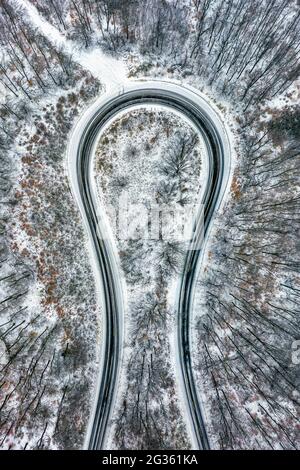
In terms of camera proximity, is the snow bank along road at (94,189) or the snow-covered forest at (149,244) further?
the snow bank along road at (94,189)

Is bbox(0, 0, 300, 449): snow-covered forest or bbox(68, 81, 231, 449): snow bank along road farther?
bbox(68, 81, 231, 449): snow bank along road

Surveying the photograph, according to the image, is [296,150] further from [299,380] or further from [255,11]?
[299,380]

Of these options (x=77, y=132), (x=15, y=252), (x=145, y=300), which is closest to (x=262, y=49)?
(x=77, y=132)

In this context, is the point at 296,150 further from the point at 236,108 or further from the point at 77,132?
the point at 77,132

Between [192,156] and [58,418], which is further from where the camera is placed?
[192,156]

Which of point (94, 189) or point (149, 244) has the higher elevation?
point (94, 189)
